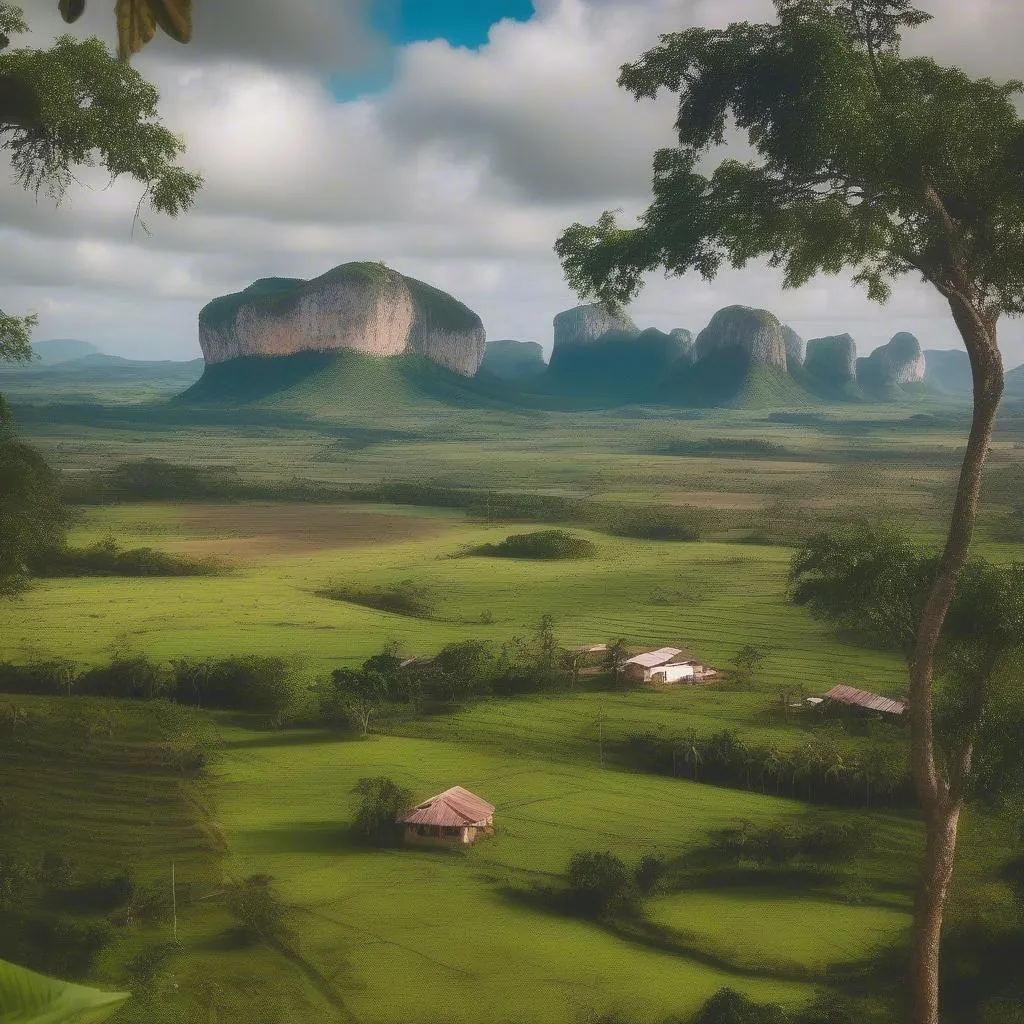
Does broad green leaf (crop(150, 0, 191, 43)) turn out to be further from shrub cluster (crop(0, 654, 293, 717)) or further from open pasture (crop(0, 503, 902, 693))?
open pasture (crop(0, 503, 902, 693))

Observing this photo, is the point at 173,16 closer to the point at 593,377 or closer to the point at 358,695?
the point at 358,695

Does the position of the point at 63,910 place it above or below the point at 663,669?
below

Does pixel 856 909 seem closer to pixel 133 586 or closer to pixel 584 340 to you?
pixel 133 586

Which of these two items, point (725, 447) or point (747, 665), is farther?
point (725, 447)

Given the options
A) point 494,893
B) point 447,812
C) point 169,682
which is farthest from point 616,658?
point 494,893

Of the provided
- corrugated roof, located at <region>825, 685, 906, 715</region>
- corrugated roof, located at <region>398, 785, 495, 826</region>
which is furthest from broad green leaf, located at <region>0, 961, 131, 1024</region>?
corrugated roof, located at <region>825, 685, 906, 715</region>

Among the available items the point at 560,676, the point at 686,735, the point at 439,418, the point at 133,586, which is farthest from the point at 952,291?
the point at 439,418

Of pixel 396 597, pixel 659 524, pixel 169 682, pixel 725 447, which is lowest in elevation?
pixel 169 682
